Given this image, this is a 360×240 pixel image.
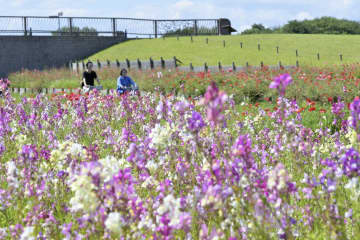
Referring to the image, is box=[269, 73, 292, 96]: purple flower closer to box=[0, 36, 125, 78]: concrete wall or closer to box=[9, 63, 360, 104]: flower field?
box=[9, 63, 360, 104]: flower field

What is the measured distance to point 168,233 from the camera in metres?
2.33

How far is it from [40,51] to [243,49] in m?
17.6

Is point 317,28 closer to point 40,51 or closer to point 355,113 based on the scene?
point 40,51

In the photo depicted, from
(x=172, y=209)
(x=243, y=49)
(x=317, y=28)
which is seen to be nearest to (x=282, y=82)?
(x=172, y=209)

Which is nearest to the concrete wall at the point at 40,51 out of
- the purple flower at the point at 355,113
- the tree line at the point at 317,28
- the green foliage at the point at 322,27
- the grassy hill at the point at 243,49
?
the grassy hill at the point at 243,49

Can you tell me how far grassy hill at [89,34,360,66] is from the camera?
3672cm

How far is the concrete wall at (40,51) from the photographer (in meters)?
41.6

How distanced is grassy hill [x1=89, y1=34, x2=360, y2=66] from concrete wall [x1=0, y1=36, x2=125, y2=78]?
2234 mm

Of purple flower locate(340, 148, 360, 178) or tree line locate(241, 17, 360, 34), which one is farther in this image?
tree line locate(241, 17, 360, 34)

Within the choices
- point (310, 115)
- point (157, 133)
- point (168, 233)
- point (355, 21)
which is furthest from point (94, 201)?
point (355, 21)

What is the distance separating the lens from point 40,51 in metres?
42.8

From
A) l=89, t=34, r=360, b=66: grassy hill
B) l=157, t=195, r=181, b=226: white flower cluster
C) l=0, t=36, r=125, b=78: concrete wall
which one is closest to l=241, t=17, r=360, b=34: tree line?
l=89, t=34, r=360, b=66: grassy hill

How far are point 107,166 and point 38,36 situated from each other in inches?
1686

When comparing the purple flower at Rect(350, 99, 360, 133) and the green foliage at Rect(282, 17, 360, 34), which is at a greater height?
the green foliage at Rect(282, 17, 360, 34)
